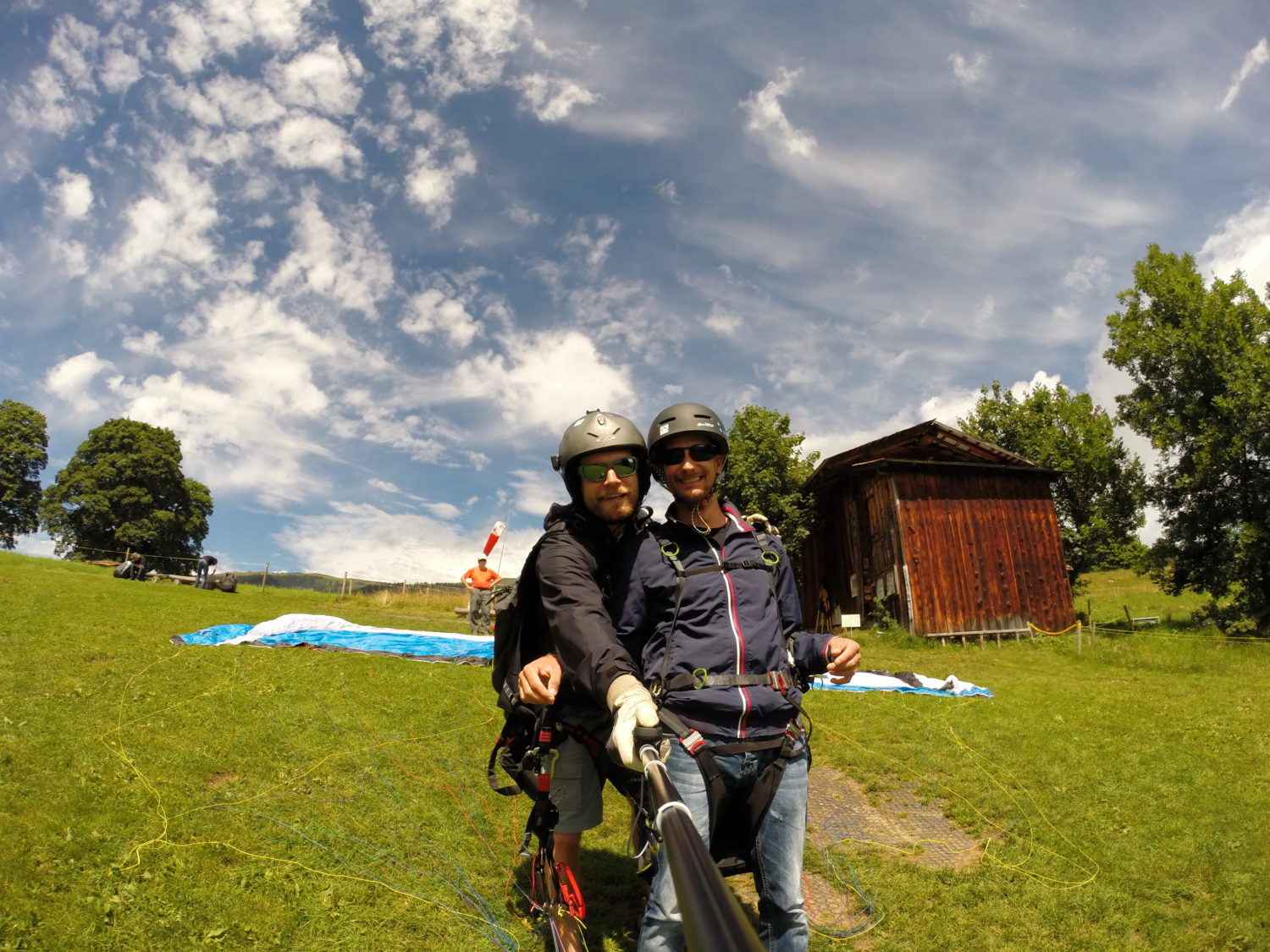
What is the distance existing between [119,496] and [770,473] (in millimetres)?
50065

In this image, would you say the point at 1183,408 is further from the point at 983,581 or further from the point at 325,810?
the point at 325,810

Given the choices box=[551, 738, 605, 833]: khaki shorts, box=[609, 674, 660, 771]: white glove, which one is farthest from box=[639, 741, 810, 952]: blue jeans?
box=[551, 738, 605, 833]: khaki shorts

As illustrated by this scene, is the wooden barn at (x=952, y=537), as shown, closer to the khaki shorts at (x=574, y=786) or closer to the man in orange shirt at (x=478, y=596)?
the man in orange shirt at (x=478, y=596)

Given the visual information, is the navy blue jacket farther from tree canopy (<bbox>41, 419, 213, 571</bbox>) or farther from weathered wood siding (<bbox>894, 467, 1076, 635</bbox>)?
tree canopy (<bbox>41, 419, 213, 571</bbox>)

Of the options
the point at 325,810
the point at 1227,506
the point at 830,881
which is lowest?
the point at 830,881

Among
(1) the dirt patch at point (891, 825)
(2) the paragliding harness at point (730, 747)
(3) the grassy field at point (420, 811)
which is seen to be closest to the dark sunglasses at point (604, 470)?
(2) the paragliding harness at point (730, 747)

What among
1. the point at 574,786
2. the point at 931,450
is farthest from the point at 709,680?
the point at 931,450

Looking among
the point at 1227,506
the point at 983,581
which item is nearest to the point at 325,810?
the point at 983,581

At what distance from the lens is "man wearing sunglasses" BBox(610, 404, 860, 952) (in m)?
2.89

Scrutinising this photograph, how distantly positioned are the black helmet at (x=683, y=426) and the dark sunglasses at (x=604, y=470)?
133 millimetres

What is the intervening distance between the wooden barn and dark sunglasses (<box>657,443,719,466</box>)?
827 inches

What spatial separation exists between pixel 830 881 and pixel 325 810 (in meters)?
4.39

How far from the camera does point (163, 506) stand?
58.2 m

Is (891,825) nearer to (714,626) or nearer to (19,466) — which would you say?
(714,626)
